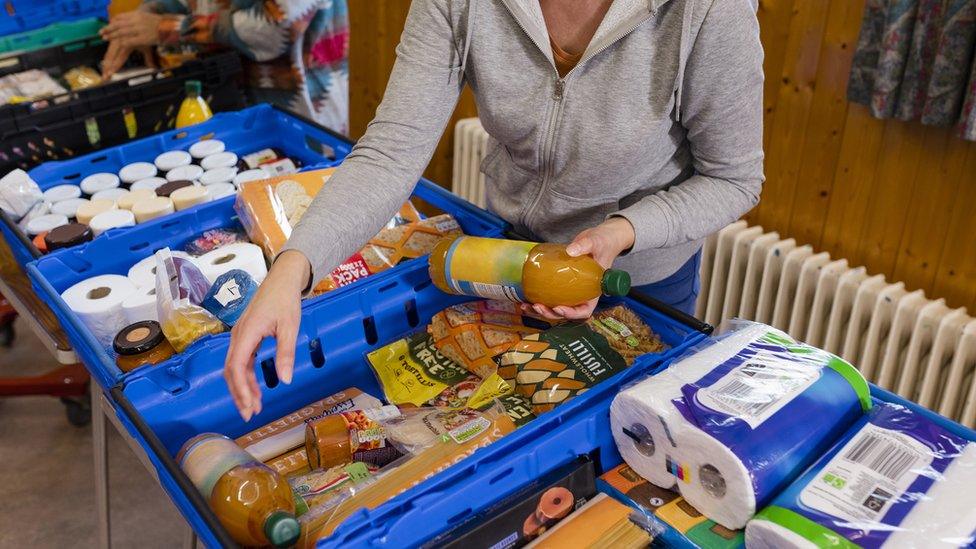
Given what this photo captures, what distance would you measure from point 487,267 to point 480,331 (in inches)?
4.2

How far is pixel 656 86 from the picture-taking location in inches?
50.4

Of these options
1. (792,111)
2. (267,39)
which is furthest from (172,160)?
(792,111)

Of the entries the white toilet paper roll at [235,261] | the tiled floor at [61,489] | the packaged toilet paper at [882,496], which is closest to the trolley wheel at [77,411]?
the tiled floor at [61,489]

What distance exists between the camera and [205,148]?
81.4 inches

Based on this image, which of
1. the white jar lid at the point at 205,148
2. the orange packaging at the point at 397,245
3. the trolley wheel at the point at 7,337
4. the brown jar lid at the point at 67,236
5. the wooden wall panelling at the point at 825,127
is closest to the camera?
the orange packaging at the point at 397,245

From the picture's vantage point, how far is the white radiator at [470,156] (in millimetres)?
3400

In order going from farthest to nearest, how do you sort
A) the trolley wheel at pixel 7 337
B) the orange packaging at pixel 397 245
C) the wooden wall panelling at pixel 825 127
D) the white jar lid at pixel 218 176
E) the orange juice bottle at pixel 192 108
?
the trolley wheel at pixel 7 337 → the wooden wall panelling at pixel 825 127 → the orange juice bottle at pixel 192 108 → the white jar lid at pixel 218 176 → the orange packaging at pixel 397 245

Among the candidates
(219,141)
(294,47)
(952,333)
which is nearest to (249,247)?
(219,141)

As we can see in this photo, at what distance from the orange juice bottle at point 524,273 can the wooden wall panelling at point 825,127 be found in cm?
154

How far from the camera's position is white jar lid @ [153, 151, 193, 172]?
2.00 meters

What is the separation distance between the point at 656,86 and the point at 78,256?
1085 millimetres

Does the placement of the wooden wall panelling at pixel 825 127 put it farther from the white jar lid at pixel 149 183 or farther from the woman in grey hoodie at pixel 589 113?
the white jar lid at pixel 149 183

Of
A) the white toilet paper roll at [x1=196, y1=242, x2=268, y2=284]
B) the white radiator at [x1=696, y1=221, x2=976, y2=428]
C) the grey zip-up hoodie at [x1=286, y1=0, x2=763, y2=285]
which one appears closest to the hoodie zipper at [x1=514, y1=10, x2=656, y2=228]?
the grey zip-up hoodie at [x1=286, y1=0, x2=763, y2=285]

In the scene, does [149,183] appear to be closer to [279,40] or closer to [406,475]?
[279,40]
